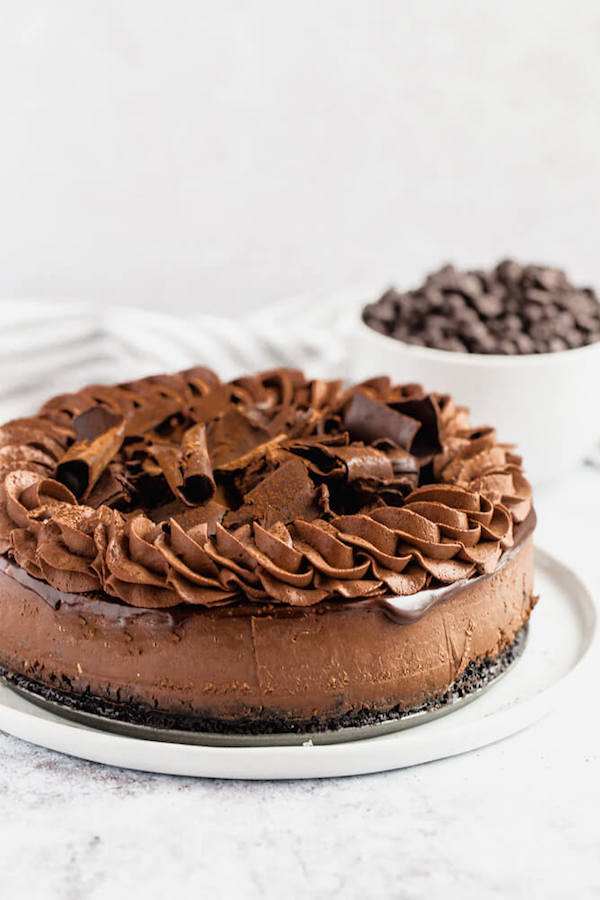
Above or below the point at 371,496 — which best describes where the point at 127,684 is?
below

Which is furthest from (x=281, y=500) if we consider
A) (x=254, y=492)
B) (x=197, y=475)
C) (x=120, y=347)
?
(x=120, y=347)

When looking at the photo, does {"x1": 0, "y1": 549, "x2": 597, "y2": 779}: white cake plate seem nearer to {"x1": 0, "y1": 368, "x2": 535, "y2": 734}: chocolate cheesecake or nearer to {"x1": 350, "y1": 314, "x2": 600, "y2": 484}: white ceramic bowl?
{"x1": 0, "y1": 368, "x2": 535, "y2": 734}: chocolate cheesecake

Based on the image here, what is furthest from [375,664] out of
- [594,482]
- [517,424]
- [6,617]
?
[594,482]

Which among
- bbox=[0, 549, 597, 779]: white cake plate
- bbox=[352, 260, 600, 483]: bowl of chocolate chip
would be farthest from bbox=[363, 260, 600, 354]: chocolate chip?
bbox=[0, 549, 597, 779]: white cake plate

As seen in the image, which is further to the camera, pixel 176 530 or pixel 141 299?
pixel 141 299

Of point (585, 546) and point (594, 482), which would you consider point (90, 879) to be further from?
point (594, 482)

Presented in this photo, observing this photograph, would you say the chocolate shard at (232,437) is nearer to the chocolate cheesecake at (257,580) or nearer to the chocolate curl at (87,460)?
the chocolate cheesecake at (257,580)

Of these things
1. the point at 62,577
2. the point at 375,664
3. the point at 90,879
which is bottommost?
the point at 90,879

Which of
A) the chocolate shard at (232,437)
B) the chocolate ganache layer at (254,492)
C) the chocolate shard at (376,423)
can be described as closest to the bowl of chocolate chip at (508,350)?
the chocolate ganache layer at (254,492)
